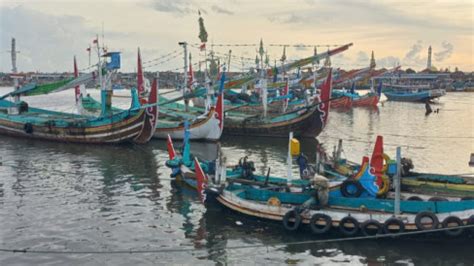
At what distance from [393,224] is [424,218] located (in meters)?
0.90

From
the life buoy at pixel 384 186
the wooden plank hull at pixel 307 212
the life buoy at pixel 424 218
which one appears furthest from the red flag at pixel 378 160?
the life buoy at pixel 424 218

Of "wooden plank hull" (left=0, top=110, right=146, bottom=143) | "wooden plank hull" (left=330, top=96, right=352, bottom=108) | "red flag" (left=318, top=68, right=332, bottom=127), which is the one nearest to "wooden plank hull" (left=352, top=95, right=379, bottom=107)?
"wooden plank hull" (left=330, top=96, right=352, bottom=108)

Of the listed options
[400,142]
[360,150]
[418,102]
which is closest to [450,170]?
[360,150]

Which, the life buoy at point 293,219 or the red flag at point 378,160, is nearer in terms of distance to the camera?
the life buoy at point 293,219

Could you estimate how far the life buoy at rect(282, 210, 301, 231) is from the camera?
15.3 m

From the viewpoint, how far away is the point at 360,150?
34.4 m

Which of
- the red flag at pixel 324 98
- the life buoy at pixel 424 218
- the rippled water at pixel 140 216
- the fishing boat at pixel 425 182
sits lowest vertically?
the rippled water at pixel 140 216

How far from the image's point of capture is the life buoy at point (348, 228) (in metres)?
14.9

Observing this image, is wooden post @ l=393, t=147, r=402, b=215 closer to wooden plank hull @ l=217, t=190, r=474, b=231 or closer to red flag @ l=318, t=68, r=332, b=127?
wooden plank hull @ l=217, t=190, r=474, b=231

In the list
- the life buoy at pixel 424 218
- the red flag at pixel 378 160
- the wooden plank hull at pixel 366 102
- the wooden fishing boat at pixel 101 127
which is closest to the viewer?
the life buoy at pixel 424 218

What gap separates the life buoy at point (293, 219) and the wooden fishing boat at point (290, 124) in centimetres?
2281

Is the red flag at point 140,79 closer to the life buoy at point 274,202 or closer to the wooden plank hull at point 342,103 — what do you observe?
the life buoy at point 274,202

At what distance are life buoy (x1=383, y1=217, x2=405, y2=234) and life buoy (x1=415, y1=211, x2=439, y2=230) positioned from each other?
44 centimetres

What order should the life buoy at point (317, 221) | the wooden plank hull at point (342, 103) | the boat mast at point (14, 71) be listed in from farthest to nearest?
the wooden plank hull at point (342, 103)
the boat mast at point (14, 71)
the life buoy at point (317, 221)
